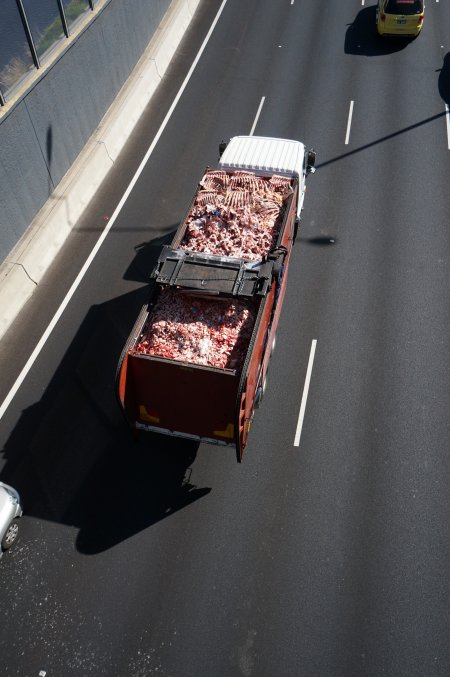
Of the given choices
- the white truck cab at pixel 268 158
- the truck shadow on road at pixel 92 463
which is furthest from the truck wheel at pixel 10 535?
the white truck cab at pixel 268 158

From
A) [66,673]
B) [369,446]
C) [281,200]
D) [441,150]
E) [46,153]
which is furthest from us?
[441,150]

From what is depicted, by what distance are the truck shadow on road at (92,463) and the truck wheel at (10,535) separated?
1.25 feet

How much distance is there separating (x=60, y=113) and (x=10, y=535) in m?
12.2

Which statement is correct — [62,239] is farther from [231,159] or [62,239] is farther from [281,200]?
[281,200]

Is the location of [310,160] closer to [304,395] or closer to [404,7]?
[304,395]

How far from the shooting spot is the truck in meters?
9.55

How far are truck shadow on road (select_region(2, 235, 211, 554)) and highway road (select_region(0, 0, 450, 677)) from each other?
1.7 inches

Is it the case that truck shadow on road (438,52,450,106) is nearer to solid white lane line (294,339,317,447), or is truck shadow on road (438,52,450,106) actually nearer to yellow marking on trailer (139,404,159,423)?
solid white lane line (294,339,317,447)

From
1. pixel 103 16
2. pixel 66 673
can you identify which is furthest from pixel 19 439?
pixel 103 16

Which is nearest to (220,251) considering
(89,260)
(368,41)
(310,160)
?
(310,160)

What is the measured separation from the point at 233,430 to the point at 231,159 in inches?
307

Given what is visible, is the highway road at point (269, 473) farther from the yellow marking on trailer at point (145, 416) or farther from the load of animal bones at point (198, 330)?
the load of animal bones at point (198, 330)

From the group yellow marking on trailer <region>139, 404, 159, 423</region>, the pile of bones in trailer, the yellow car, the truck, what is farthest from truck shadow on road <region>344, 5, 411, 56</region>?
yellow marking on trailer <region>139, 404, 159, 423</region>

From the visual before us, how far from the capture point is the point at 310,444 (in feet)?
37.5
